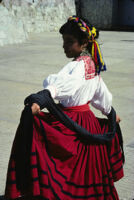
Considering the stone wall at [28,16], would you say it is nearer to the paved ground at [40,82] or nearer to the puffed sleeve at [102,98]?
the paved ground at [40,82]

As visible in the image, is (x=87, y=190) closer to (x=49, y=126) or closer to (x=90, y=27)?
(x=49, y=126)

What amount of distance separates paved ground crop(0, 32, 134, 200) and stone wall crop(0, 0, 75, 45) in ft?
2.93

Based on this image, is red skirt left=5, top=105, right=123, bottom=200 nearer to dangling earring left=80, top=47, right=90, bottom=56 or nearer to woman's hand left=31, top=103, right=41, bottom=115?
woman's hand left=31, top=103, right=41, bottom=115

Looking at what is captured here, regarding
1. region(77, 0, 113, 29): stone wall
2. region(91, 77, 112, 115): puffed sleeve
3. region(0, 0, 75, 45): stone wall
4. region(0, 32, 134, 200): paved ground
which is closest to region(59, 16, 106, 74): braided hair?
region(91, 77, 112, 115): puffed sleeve

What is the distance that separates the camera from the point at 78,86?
2.75 metres

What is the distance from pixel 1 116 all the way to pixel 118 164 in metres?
3.12

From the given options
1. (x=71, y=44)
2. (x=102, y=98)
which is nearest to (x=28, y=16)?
(x=102, y=98)

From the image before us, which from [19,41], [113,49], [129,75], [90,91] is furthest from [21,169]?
[19,41]

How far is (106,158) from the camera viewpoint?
9.81 ft

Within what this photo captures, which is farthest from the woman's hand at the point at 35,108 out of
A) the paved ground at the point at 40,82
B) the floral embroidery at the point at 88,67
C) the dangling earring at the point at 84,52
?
the paved ground at the point at 40,82

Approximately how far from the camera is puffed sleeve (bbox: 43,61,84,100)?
2662 millimetres

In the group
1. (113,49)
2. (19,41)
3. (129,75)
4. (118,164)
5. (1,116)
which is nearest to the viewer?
(118,164)

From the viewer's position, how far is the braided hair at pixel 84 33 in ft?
Answer: 9.45

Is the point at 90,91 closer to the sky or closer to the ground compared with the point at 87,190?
closer to the sky
